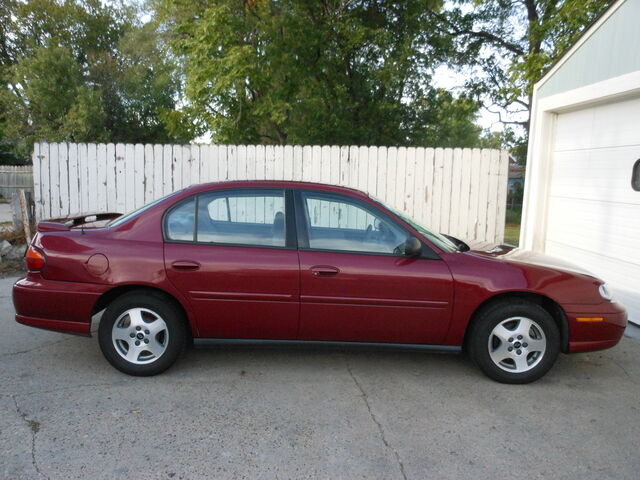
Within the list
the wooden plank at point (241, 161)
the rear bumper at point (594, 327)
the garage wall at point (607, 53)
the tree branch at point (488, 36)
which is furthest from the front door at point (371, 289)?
the tree branch at point (488, 36)

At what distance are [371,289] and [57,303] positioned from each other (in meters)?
2.43

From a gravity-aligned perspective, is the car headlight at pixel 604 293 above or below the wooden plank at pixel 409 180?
below

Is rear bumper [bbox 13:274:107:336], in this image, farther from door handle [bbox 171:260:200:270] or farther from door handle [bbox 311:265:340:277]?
door handle [bbox 311:265:340:277]

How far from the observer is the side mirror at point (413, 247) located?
3.77 meters

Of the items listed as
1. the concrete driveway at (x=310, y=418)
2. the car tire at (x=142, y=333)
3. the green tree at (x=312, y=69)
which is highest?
the green tree at (x=312, y=69)

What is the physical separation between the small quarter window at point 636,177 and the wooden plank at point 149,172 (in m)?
7.01

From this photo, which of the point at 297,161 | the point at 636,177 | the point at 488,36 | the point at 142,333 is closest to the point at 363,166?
the point at 297,161

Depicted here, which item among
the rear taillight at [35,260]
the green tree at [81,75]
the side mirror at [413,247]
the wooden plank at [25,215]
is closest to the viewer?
the side mirror at [413,247]

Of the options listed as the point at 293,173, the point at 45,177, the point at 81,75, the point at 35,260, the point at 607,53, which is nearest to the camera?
the point at 35,260

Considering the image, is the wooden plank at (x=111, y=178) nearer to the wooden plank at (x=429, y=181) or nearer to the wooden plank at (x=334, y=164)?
the wooden plank at (x=334, y=164)

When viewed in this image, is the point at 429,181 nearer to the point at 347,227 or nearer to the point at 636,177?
the point at 636,177

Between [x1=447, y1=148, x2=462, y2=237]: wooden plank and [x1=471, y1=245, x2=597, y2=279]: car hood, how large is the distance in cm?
404

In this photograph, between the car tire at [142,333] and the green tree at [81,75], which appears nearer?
the car tire at [142,333]

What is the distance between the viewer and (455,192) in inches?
337
